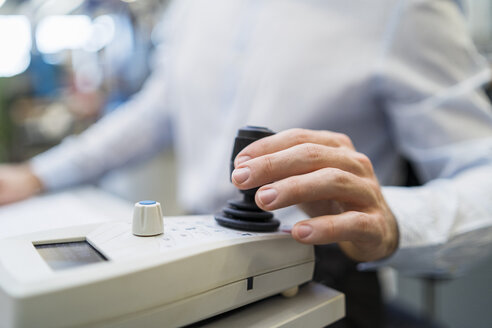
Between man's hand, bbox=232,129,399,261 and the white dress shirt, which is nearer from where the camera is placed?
man's hand, bbox=232,129,399,261

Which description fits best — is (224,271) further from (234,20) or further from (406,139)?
(234,20)

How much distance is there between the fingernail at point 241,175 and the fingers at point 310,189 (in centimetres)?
2

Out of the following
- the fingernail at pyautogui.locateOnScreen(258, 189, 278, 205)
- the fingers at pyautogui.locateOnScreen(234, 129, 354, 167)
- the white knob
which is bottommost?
the white knob

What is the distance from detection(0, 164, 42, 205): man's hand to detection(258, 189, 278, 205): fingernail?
612 mm

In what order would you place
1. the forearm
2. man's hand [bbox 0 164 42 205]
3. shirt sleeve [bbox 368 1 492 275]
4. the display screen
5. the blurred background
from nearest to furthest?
1. the display screen
2. the forearm
3. shirt sleeve [bbox 368 1 492 275]
4. man's hand [bbox 0 164 42 205]
5. the blurred background

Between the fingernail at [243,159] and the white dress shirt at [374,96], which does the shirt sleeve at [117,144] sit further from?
the fingernail at [243,159]

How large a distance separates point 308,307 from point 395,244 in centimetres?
13

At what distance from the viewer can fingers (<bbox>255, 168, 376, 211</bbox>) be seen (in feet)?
1.00

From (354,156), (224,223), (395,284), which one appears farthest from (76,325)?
(395,284)

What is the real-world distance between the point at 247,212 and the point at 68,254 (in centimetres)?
14

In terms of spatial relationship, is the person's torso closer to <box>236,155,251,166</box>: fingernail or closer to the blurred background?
<box>236,155,251,166</box>: fingernail

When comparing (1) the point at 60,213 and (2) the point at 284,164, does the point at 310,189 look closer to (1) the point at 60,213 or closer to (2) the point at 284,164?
(2) the point at 284,164

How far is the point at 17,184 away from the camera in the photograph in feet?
2.61

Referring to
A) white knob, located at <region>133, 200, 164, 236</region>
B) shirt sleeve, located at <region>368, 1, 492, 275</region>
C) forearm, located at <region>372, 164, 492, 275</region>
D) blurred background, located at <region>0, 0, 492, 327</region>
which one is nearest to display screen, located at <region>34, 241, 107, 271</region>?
white knob, located at <region>133, 200, 164, 236</region>
